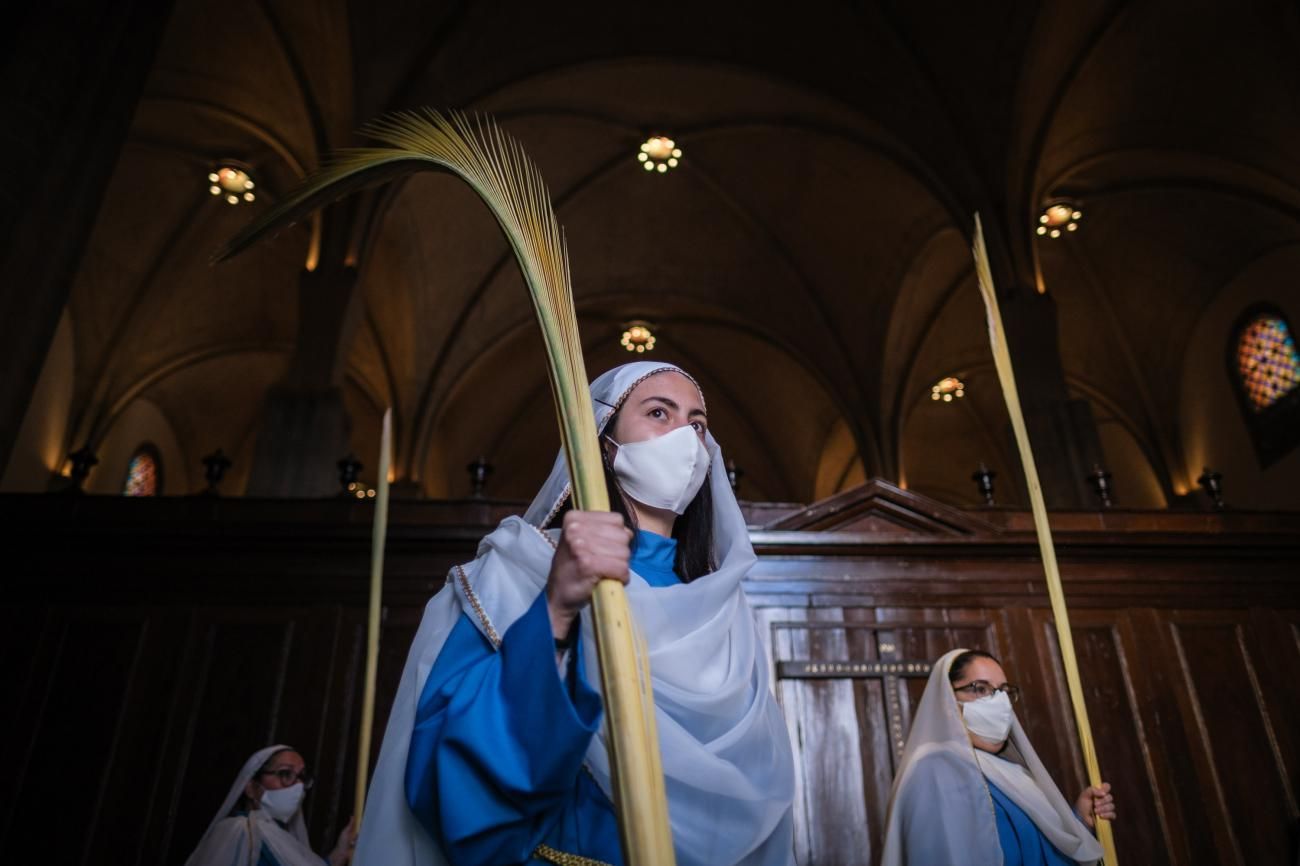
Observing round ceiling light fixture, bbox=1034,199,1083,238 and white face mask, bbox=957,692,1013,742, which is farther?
round ceiling light fixture, bbox=1034,199,1083,238

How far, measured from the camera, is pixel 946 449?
719 inches

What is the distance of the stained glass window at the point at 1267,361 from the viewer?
11375 mm

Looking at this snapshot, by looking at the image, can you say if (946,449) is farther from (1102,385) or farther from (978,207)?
(978,207)

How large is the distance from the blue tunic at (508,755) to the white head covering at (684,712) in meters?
0.07

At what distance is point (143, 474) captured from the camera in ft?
49.0

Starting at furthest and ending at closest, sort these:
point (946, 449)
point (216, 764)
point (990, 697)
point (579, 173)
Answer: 1. point (946, 449)
2. point (579, 173)
3. point (216, 764)
4. point (990, 697)

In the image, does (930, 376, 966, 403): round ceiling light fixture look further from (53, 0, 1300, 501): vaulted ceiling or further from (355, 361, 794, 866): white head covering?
(355, 361, 794, 866): white head covering

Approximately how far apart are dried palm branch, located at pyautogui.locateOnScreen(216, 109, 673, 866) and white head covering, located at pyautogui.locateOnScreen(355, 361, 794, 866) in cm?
37

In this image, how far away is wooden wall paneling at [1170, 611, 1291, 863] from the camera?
4.68 m

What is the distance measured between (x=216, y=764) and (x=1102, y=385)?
48.0 ft

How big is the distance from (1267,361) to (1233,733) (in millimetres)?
8895

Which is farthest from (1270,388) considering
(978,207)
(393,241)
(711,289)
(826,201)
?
(393,241)

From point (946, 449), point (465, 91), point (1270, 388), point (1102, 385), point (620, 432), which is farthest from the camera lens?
point (946, 449)

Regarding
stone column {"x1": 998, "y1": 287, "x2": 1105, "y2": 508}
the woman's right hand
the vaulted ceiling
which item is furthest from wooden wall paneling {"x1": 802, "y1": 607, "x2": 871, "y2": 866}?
the vaulted ceiling
